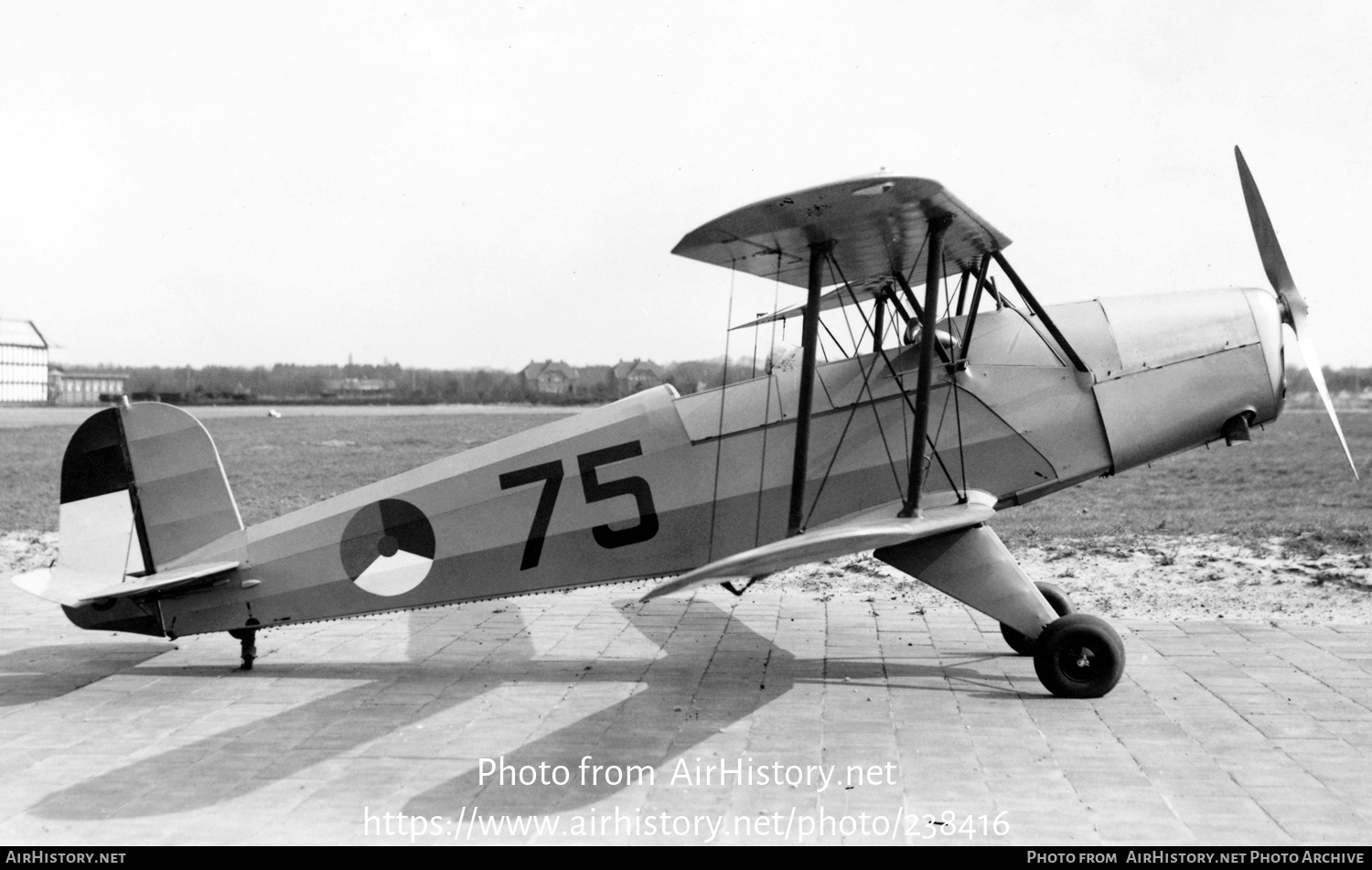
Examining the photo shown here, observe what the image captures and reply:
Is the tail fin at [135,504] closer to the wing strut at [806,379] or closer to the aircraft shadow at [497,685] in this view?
the aircraft shadow at [497,685]

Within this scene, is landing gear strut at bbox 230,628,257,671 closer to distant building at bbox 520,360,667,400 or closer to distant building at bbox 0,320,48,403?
distant building at bbox 520,360,667,400

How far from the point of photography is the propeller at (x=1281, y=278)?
22.4 ft

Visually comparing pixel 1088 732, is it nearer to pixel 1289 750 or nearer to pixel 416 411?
pixel 1289 750

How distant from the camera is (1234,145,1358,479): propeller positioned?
269 inches

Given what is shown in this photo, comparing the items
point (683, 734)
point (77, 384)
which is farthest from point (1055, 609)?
point (77, 384)

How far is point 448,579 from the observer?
6.70 meters

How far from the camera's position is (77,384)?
29234mm

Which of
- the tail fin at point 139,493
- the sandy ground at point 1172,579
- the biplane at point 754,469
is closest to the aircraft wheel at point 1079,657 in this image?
the biplane at point 754,469

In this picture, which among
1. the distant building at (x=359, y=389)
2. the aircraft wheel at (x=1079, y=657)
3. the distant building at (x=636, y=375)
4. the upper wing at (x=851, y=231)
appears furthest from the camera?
the distant building at (x=359, y=389)

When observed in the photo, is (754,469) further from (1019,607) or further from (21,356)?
(21,356)

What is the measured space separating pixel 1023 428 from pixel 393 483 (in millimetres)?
4271

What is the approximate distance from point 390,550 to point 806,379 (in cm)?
308

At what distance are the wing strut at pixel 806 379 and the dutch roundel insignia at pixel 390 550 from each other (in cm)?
251
